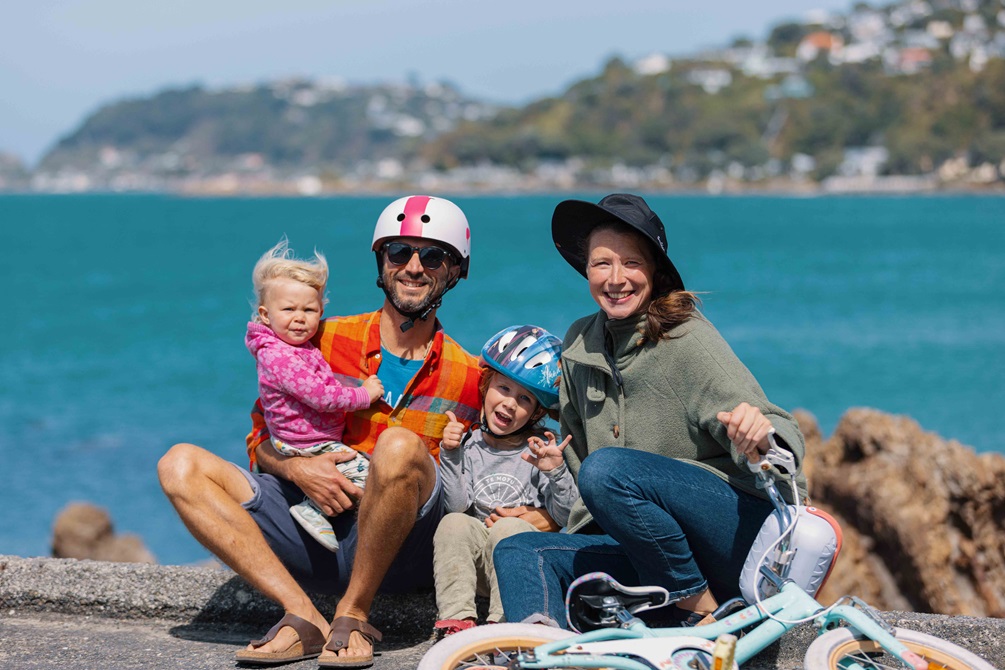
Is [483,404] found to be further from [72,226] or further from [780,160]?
[780,160]

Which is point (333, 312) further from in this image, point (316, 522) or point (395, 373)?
point (316, 522)

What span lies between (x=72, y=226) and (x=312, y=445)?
119 meters

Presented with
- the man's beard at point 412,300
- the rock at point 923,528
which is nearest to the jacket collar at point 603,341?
the man's beard at point 412,300

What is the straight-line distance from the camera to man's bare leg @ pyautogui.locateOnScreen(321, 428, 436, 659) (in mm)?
4336

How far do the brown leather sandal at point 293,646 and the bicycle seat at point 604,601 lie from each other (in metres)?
0.99

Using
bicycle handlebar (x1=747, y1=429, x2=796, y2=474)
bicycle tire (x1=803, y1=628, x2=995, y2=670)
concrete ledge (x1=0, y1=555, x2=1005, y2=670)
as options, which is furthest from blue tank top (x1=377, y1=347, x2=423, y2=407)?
bicycle tire (x1=803, y1=628, x2=995, y2=670)

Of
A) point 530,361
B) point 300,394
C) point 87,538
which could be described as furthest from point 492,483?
point 87,538

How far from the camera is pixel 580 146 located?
188 m

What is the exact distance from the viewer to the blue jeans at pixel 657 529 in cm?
414

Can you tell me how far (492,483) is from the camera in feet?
16.0

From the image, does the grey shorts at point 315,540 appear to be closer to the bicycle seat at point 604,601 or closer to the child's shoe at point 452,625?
the child's shoe at point 452,625

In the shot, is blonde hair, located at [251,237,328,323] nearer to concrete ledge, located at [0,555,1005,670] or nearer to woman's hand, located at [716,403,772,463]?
concrete ledge, located at [0,555,1005,670]

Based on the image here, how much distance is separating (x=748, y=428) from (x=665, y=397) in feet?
1.51

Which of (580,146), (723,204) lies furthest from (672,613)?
(580,146)
